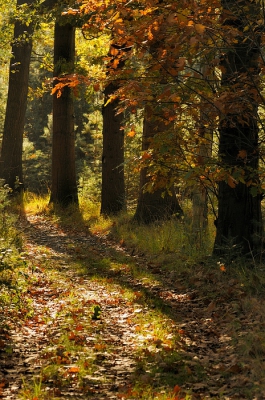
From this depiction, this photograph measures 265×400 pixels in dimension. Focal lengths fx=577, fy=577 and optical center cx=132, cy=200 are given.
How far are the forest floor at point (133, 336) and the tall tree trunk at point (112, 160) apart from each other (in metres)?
6.22

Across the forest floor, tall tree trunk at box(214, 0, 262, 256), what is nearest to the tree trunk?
the forest floor

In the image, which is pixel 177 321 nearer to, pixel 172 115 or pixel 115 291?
pixel 115 291

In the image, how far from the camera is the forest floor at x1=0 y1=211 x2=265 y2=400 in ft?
16.1

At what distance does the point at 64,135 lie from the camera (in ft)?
59.2

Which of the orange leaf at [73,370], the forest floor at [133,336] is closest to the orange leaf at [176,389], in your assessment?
the forest floor at [133,336]

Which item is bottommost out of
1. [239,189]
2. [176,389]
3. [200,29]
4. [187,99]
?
[176,389]

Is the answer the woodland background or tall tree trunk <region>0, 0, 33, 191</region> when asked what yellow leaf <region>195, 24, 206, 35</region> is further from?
tall tree trunk <region>0, 0, 33, 191</region>

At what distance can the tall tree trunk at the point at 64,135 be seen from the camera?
17.7m

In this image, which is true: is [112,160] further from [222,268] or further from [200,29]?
[200,29]

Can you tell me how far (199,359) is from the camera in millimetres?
5570

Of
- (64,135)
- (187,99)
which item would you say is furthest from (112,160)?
(187,99)

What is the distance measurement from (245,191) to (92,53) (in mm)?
11498

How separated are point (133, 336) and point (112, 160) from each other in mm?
9861

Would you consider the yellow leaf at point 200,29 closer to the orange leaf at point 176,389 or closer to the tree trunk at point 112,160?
the orange leaf at point 176,389
